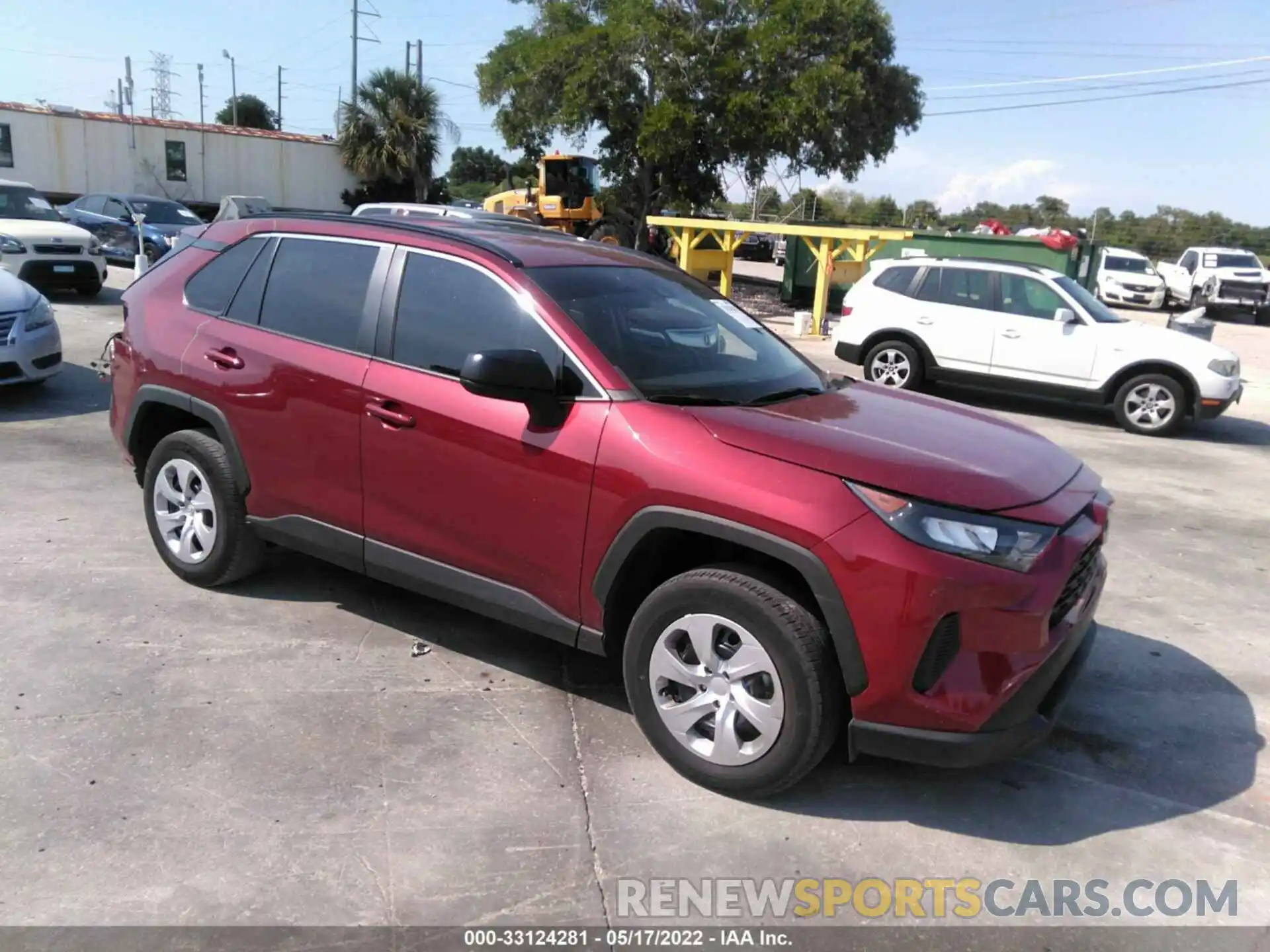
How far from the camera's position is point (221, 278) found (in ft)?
15.2

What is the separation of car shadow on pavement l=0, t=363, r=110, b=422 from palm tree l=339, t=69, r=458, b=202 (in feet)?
102

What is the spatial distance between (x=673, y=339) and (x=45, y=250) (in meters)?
13.3

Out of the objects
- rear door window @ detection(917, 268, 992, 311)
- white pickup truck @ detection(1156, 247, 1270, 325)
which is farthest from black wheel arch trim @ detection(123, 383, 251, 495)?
white pickup truck @ detection(1156, 247, 1270, 325)

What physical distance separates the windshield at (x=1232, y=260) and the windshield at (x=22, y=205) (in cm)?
2646

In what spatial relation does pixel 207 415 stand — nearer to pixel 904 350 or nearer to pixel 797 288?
pixel 904 350

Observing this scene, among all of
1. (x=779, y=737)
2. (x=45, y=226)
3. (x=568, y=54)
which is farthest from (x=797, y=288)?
(x=779, y=737)

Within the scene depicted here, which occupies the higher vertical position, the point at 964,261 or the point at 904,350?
the point at 964,261

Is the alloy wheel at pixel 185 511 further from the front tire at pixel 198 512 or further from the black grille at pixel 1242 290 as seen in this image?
the black grille at pixel 1242 290

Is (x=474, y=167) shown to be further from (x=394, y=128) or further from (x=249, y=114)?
(x=394, y=128)

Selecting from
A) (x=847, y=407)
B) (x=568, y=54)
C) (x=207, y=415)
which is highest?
(x=568, y=54)

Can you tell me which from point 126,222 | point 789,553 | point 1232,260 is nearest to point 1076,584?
point 789,553

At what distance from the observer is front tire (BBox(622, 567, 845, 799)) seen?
10.1ft

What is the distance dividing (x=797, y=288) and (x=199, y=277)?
1808 cm

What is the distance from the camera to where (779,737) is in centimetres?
313
